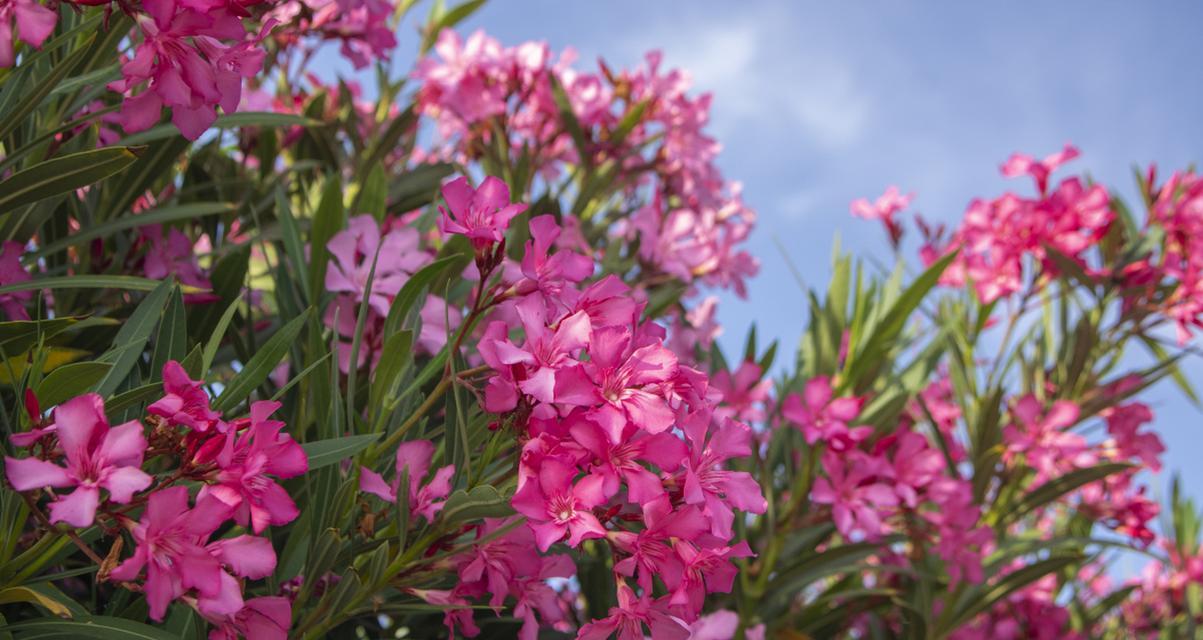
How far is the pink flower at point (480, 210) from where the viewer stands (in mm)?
878

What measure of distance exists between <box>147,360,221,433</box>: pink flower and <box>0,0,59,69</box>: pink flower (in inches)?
10.0

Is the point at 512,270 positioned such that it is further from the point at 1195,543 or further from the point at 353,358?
the point at 1195,543

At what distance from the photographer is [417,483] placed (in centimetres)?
94

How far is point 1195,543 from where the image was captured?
3.19m

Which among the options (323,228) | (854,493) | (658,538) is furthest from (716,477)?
(854,493)

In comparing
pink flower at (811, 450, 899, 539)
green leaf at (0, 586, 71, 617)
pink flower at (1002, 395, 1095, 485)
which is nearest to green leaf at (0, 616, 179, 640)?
green leaf at (0, 586, 71, 617)

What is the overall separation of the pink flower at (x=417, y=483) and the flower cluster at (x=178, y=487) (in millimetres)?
148

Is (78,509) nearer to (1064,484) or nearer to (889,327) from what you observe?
(889,327)

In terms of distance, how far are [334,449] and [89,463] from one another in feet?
0.75

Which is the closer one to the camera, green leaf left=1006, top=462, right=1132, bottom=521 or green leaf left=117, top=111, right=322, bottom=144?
green leaf left=117, top=111, right=322, bottom=144

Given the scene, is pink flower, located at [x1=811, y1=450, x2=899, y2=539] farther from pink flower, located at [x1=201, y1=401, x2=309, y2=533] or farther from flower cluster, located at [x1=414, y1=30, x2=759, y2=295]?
pink flower, located at [x1=201, y1=401, x2=309, y2=533]

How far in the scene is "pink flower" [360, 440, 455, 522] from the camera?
90 cm

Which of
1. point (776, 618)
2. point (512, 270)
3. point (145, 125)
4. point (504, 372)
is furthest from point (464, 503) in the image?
point (776, 618)

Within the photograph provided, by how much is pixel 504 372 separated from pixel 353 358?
209mm
